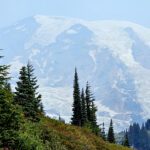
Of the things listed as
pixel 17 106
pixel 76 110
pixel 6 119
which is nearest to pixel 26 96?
pixel 17 106

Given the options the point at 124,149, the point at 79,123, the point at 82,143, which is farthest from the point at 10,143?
the point at 79,123

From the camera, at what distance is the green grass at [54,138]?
31.4 metres

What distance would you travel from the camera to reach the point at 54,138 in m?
37.9

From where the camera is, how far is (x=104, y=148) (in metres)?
51.9

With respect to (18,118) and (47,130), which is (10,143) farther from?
(47,130)

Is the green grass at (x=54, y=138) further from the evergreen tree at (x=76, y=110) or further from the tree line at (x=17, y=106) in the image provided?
the evergreen tree at (x=76, y=110)

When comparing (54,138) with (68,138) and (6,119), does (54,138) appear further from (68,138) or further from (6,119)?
(6,119)

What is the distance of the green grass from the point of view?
3136 cm

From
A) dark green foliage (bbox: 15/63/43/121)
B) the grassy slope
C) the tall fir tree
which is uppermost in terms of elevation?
dark green foliage (bbox: 15/63/43/121)

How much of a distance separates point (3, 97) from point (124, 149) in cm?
3489

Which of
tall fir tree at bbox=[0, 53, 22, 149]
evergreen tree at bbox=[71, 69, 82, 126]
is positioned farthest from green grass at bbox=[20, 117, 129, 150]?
evergreen tree at bbox=[71, 69, 82, 126]

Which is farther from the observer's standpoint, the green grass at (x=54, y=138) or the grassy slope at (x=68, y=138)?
the grassy slope at (x=68, y=138)

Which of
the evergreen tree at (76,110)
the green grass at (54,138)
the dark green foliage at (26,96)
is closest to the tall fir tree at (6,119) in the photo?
the green grass at (54,138)

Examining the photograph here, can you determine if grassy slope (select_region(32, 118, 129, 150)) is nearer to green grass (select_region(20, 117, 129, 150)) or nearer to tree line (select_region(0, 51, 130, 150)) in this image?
green grass (select_region(20, 117, 129, 150))
